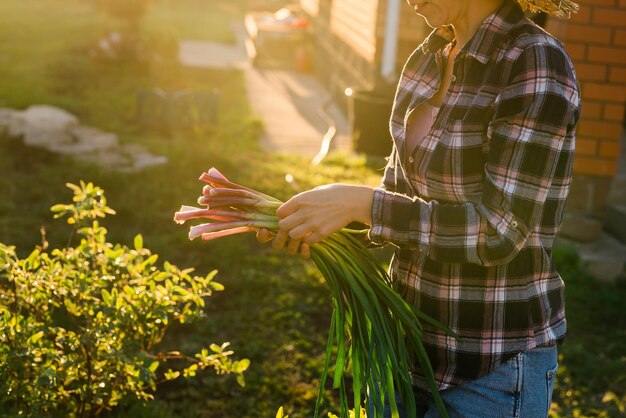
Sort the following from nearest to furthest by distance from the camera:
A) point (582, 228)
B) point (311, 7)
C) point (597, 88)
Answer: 1. point (597, 88)
2. point (582, 228)
3. point (311, 7)

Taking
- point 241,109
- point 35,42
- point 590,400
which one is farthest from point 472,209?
point 35,42

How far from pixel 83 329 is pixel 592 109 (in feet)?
14.9

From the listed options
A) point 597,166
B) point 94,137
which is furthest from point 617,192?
point 94,137

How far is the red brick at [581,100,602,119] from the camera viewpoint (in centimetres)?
654

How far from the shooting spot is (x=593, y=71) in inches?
254

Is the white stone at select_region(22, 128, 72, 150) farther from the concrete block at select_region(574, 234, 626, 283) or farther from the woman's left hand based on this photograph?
the woman's left hand

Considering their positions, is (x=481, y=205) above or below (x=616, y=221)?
above

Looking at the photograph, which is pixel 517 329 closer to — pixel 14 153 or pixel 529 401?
pixel 529 401

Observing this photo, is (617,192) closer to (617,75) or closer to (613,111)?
(613,111)

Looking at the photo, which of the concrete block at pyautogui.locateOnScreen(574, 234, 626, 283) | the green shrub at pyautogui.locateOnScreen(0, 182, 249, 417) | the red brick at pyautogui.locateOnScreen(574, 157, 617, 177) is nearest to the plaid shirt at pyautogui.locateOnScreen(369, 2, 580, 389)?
the green shrub at pyautogui.locateOnScreen(0, 182, 249, 417)

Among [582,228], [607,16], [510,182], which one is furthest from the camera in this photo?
[582,228]

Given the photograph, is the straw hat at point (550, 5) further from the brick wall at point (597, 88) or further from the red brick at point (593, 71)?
the red brick at point (593, 71)

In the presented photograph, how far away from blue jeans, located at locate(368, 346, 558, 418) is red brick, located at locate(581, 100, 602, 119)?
4708 mm

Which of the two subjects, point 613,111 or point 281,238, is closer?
point 281,238
